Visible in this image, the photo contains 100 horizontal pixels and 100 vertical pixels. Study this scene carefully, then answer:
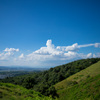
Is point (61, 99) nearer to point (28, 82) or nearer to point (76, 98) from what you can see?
point (76, 98)

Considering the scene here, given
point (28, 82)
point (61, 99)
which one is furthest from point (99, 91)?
point (28, 82)

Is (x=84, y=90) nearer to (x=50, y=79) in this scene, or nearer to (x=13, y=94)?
(x=13, y=94)

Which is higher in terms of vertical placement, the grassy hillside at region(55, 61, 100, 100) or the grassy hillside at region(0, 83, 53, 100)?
the grassy hillside at region(0, 83, 53, 100)

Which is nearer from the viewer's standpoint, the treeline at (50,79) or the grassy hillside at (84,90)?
the grassy hillside at (84,90)

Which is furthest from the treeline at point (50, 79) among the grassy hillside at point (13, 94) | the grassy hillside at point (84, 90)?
the grassy hillside at point (13, 94)

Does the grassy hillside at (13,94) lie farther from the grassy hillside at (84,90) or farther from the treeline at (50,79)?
the treeline at (50,79)

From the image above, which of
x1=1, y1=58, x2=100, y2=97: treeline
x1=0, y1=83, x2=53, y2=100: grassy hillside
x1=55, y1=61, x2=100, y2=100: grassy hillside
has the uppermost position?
x1=0, y1=83, x2=53, y2=100: grassy hillside

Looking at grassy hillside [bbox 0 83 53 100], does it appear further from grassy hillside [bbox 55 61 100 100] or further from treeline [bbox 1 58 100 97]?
treeline [bbox 1 58 100 97]

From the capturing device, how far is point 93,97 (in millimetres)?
16906

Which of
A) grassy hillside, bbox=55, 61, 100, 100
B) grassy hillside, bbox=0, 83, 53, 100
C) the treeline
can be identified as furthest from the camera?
the treeline

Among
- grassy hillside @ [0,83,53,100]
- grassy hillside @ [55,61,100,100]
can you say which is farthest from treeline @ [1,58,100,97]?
grassy hillside @ [0,83,53,100]

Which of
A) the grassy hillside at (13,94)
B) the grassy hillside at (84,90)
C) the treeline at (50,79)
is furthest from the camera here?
the treeline at (50,79)

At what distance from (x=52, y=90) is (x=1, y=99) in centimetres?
2187

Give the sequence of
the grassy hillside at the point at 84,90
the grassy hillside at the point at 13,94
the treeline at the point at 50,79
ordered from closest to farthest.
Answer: the grassy hillside at the point at 13,94 → the grassy hillside at the point at 84,90 → the treeline at the point at 50,79
